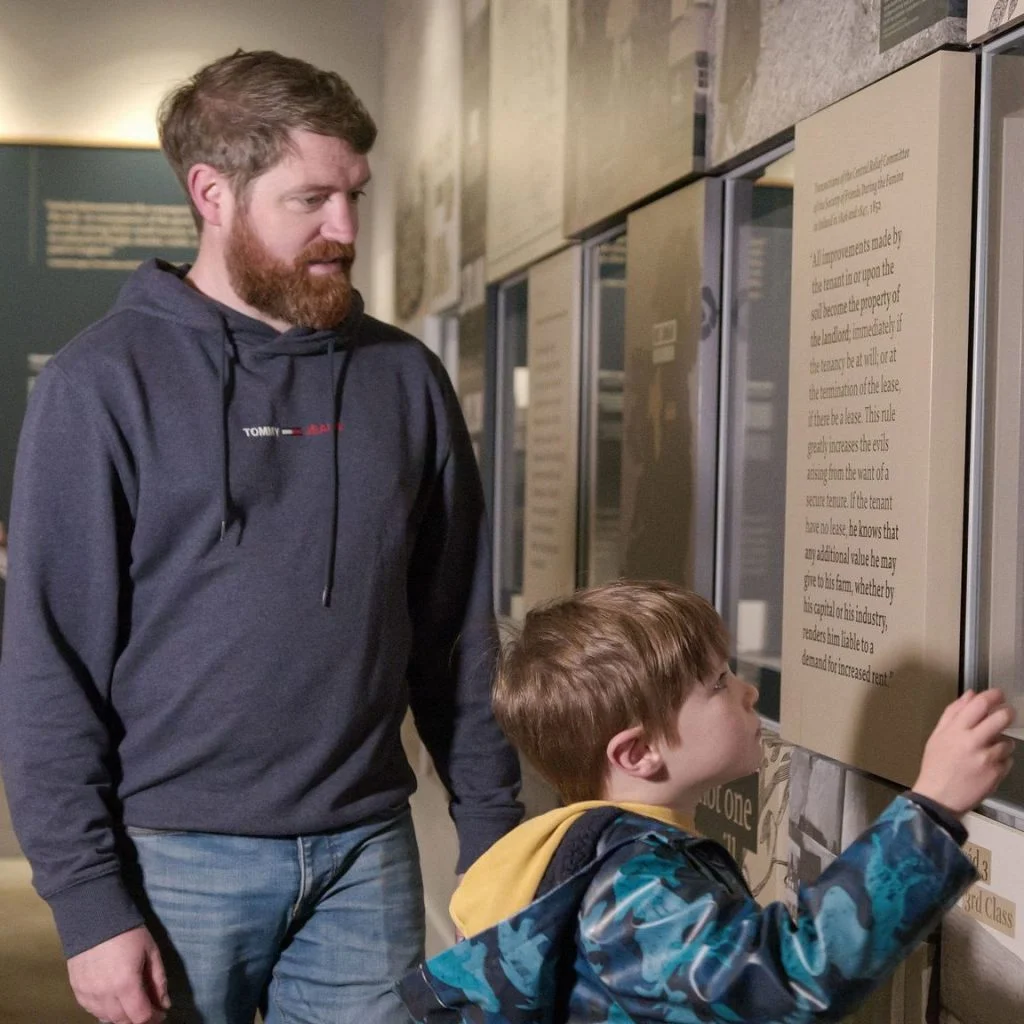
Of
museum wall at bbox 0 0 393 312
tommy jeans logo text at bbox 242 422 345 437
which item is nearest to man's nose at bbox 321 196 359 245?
tommy jeans logo text at bbox 242 422 345 437

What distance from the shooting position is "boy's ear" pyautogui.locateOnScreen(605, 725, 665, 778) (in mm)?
1623

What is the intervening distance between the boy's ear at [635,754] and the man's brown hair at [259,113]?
92 centimetres

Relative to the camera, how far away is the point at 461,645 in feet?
7.50

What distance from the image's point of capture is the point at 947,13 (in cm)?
222

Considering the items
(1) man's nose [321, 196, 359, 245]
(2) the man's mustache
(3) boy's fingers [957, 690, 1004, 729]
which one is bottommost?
(3) boy's fingers [957, 690, 1004, 729]

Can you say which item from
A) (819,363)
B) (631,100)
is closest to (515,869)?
(819,363)

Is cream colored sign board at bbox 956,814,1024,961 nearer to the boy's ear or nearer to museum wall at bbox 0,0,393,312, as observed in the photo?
the boy's ear

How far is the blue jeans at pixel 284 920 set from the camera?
6.51 ft

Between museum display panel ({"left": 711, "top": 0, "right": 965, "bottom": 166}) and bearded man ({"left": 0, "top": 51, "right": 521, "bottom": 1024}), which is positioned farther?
museum display panel ({"left": 711, "top": 0, "right": 965, "bottom": 166})

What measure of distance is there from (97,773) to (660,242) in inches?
81.0

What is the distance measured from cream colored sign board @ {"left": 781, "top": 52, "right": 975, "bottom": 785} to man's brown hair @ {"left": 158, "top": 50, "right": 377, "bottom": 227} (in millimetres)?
816

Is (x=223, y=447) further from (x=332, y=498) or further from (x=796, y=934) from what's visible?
(x=796, y=934)

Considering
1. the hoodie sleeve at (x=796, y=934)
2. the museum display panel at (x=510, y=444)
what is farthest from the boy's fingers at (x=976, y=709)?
the museum display panel at (x=510, y=444)

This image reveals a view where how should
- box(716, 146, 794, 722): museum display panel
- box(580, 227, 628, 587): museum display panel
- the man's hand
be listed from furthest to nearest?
box(580, 227, 628, 587): museum display panel < box(716, 146, 794, 722): museum display panel < the man's hand
